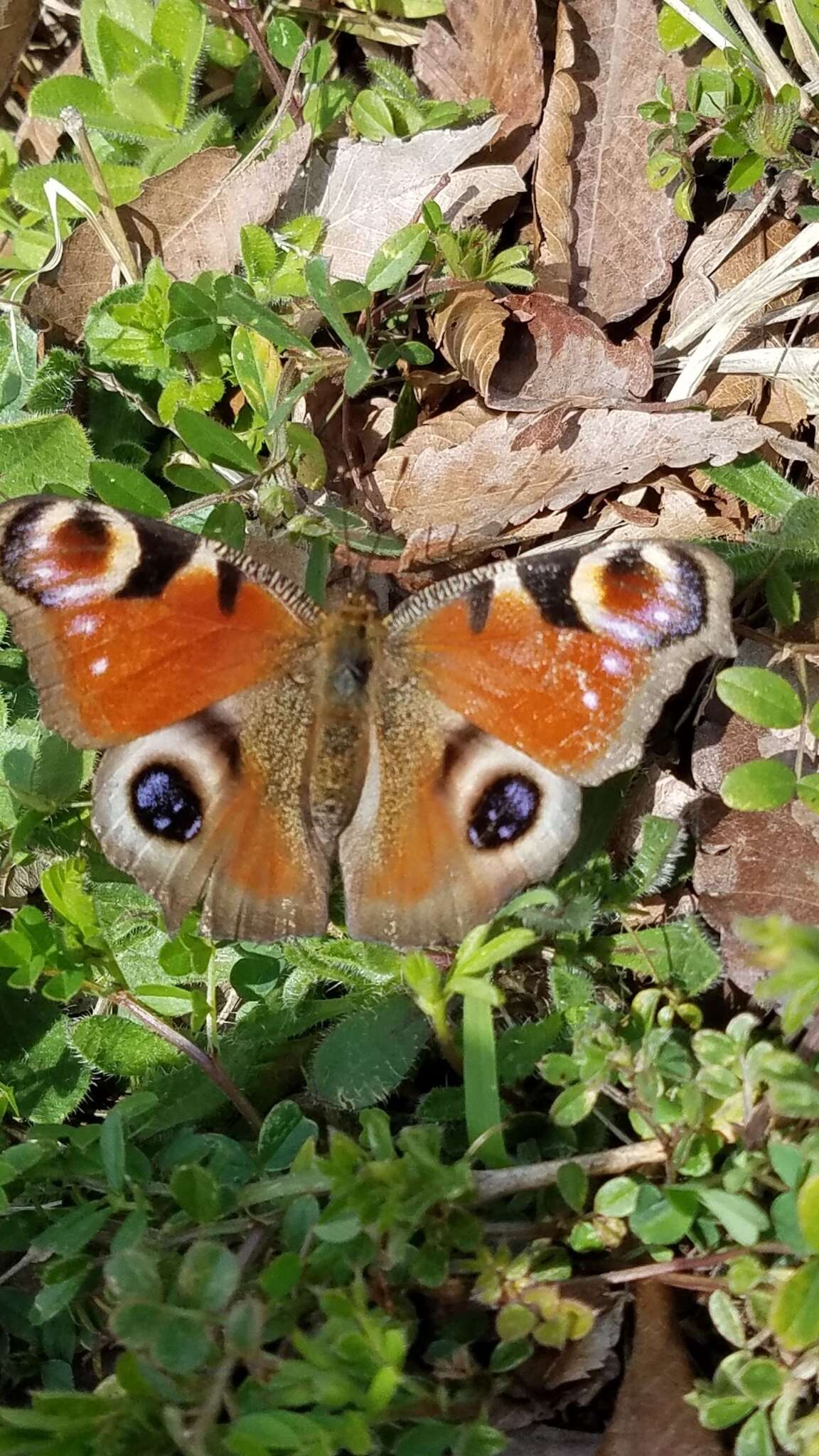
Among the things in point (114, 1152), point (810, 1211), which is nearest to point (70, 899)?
point (114, 1152)

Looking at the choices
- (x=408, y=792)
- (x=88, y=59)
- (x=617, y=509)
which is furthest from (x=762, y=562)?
(x=88, y=59)

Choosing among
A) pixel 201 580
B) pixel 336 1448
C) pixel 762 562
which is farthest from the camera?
pixel 762 562

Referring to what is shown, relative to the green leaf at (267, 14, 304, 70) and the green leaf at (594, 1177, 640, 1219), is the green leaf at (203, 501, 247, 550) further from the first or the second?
the green leaf at (594, 1177, 640, 1219)

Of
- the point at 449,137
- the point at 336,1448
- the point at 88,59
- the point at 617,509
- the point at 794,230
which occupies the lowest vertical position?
the point at 336,1448

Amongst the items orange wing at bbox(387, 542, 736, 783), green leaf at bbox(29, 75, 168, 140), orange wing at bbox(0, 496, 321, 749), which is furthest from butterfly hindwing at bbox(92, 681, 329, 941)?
green leaf at bbox(29, 75, 168, 140)

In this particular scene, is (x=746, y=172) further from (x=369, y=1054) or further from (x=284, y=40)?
(x=369, y=1054)

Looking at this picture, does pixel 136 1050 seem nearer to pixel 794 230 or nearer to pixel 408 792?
pixel 408 792
